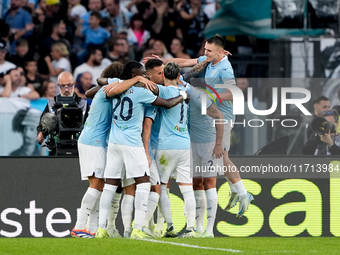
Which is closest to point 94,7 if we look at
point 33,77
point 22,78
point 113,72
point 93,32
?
point 93,32

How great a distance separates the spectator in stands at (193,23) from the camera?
12.5 meters

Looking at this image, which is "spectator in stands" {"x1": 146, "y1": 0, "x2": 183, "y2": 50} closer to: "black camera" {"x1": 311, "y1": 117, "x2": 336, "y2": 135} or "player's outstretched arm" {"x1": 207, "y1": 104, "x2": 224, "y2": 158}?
"black camera" {"x1": 311, "y1": 117, "x2": 336, "y2": 135}

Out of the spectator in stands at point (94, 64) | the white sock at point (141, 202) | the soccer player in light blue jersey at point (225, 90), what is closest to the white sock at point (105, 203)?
the white sock at point (141, 202)

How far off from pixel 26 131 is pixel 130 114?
252 cm

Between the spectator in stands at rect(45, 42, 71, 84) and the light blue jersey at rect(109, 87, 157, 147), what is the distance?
5.13 metres

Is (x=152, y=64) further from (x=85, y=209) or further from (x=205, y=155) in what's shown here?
(x=85, y=209)

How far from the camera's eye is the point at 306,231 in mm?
8703

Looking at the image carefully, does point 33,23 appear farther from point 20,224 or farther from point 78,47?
point 20,224

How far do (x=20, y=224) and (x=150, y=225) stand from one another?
170cm

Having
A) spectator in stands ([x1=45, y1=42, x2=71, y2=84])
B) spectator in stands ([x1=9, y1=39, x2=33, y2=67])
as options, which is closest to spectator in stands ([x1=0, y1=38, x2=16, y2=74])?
spectator in stands ([x1=9, y1=39, x2=33, y2=67])

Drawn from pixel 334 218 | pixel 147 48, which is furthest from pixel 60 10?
pixel 334 218

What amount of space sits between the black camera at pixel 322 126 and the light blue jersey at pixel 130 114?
8.78 feet

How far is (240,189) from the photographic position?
8258mm

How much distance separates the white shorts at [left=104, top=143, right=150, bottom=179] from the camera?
7105mm
